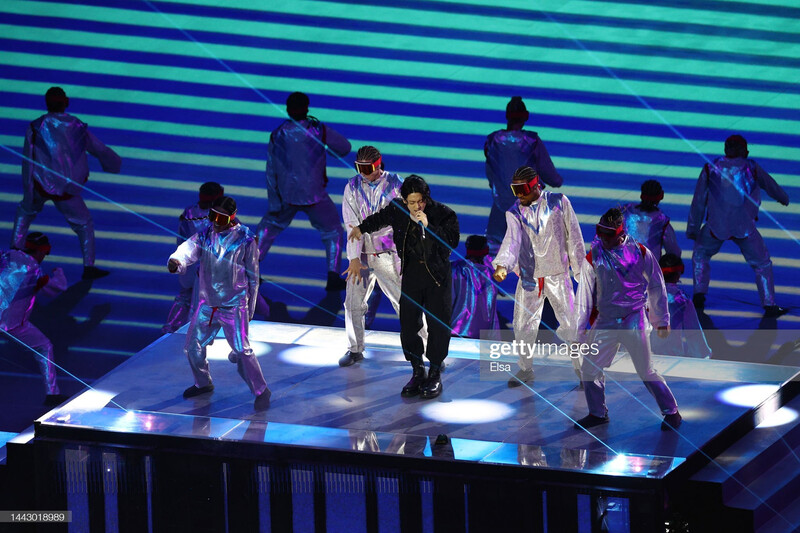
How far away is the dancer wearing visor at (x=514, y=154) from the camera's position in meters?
11.0

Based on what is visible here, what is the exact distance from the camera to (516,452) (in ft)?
25.9

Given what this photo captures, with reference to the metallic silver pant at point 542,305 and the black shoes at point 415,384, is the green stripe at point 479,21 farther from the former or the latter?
the black shoes at point 415,384

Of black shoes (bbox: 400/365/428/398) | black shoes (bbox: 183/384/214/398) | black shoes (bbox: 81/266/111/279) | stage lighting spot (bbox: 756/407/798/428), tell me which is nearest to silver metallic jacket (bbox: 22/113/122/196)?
black shoes (bbox: 81/266/111/279)

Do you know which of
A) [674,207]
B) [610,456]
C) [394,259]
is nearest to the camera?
[610,456]

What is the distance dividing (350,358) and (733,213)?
3.26 metres

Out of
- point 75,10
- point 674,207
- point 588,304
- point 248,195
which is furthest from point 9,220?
point 588,304

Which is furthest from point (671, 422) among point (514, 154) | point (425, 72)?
point (425, 72)

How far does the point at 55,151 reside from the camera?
38.0 ft

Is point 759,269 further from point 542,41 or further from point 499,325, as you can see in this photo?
point 542,41

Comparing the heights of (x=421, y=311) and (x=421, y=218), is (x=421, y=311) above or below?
below

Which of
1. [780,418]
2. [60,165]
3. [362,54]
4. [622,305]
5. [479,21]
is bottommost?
[780,418]

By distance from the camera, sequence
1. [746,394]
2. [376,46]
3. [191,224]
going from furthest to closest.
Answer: [376,46] < [191,224] < [746,394]

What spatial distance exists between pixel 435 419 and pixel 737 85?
26.0ft

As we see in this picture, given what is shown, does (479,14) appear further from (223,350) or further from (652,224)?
(223,350)
